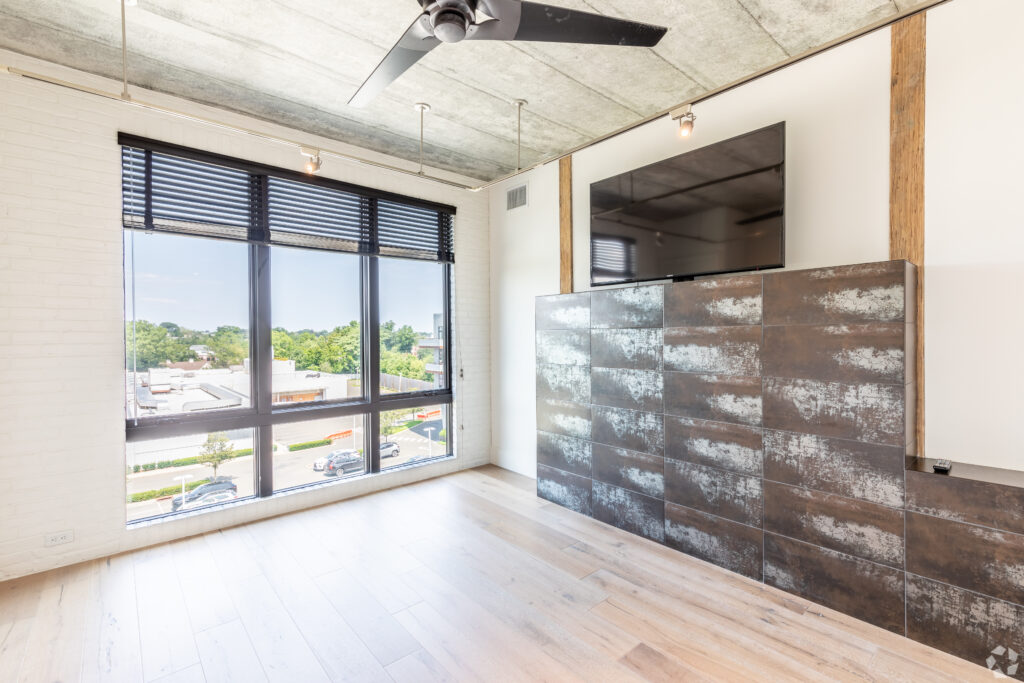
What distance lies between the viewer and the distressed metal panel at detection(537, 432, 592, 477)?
3.78 metres

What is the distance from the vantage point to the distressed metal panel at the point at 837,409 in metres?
2.27

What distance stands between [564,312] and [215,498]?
10.9 feet

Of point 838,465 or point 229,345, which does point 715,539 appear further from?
point 229,345

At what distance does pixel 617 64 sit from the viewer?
9.67 ft

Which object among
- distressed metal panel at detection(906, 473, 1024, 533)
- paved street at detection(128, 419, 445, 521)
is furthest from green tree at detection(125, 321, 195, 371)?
distressed metal panel at detection(906, 473, 1024, 533)

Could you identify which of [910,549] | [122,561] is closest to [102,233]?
[122,561]

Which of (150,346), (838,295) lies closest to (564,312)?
(838,295)

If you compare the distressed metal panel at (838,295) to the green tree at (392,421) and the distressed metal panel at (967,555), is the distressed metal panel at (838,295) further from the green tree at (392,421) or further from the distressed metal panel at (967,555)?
the green tree at (392,421)

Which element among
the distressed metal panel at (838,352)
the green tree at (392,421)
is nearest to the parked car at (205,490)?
the green tree at (392,421)

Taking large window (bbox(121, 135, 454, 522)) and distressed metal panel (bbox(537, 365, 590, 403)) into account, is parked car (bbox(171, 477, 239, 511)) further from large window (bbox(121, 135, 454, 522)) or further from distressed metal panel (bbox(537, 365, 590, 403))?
distressed metal panel (bbox(537, 365, 590, 403))

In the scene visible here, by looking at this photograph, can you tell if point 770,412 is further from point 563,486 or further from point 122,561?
point 122,561

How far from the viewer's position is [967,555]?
2078 mm

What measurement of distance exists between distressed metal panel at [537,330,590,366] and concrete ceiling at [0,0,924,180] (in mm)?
1826

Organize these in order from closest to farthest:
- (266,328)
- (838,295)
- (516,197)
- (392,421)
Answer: (838,295), (266,328), (392,421), (516,197)
